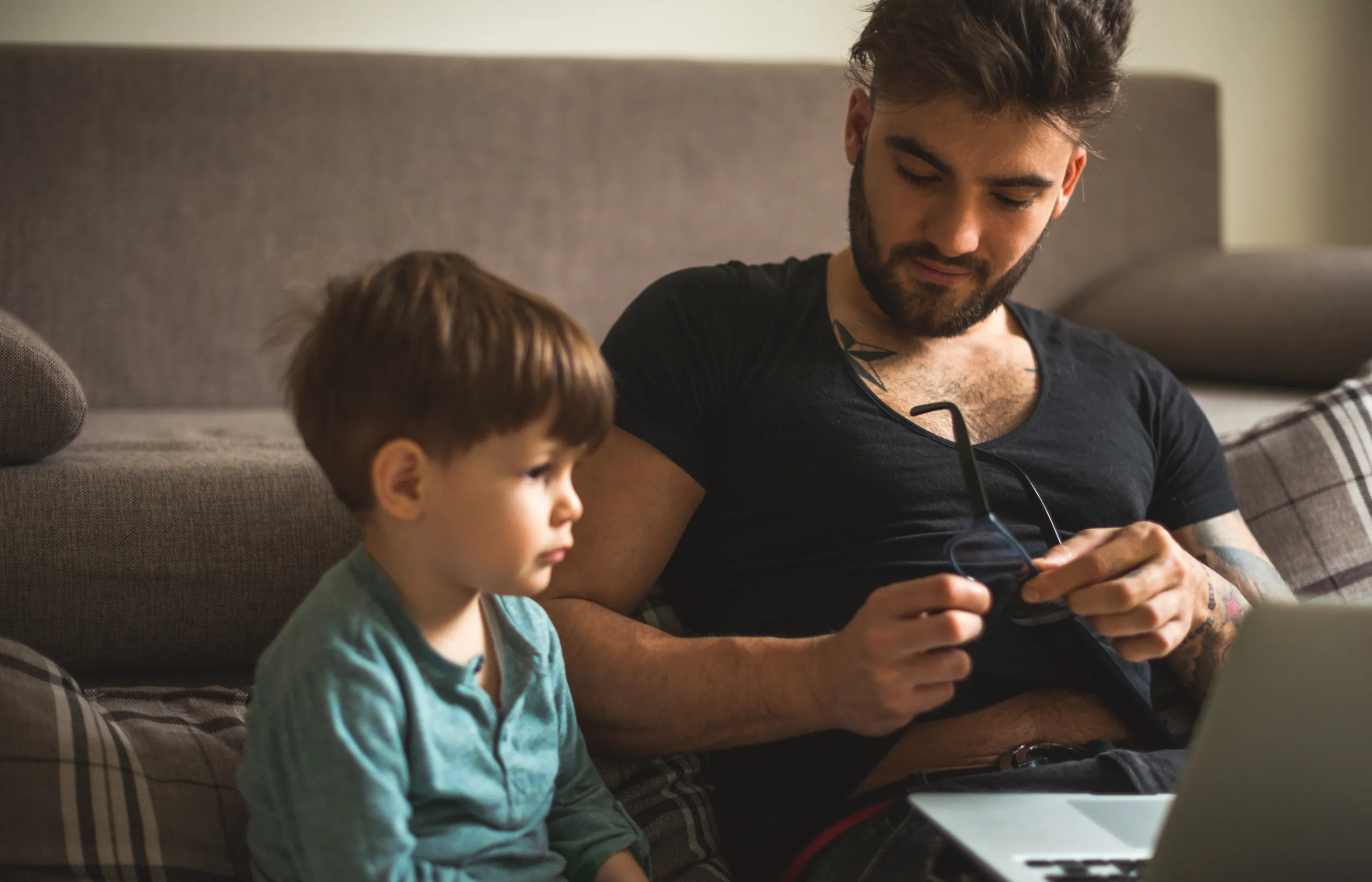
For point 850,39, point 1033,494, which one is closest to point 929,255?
point 1033,494

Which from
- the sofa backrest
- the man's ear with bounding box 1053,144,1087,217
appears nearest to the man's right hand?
the man's ear with bounding box 1053,144,1087,217

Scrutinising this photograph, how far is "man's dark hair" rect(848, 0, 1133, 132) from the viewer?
1076mm

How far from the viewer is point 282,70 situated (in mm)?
1930

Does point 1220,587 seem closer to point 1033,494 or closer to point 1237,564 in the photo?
point 1237,564

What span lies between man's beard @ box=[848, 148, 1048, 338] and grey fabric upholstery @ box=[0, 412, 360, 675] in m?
0.59

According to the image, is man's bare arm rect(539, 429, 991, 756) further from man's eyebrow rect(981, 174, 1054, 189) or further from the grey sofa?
the grey sofa

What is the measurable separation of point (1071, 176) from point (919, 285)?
26cm

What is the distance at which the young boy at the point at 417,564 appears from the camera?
716mm

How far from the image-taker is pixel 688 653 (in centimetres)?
98

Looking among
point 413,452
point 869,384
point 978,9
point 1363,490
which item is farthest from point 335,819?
point 1363,490

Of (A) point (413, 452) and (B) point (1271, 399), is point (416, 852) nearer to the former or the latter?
(A) point (413, 452)

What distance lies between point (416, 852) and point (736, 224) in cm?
149

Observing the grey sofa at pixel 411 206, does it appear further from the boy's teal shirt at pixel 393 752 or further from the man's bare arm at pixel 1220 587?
the boy's teal shirt at pixel 393 752

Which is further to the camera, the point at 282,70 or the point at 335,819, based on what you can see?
the point at 282,70
